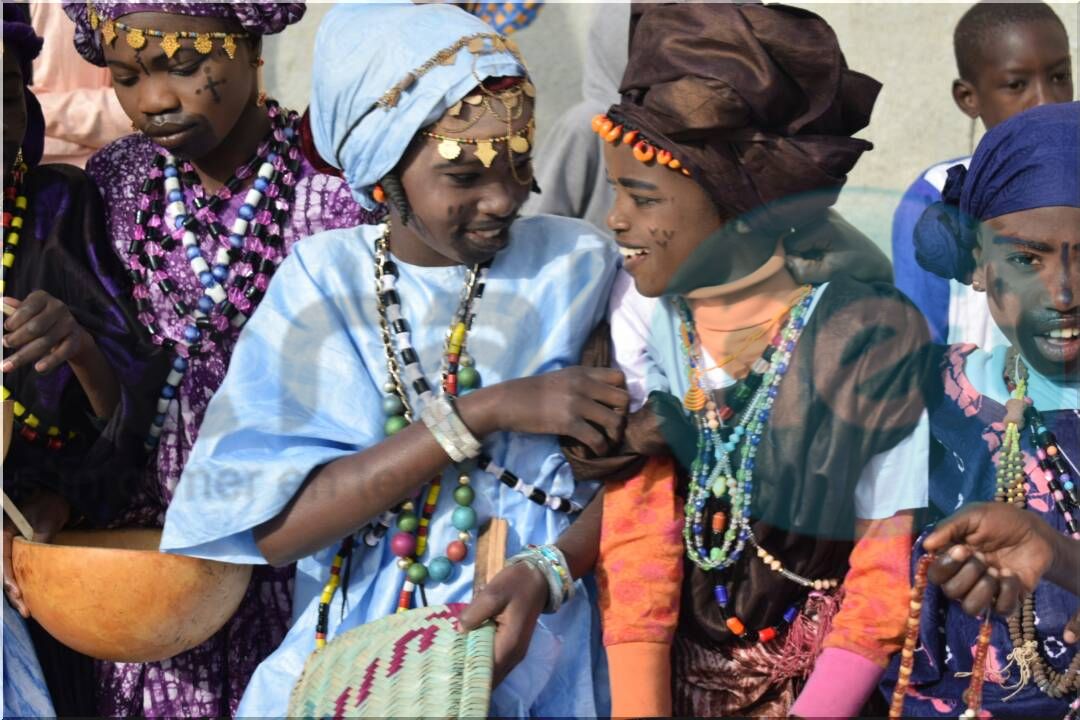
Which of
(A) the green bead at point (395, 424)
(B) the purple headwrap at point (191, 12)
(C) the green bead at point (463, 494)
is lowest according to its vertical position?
(C) the green bead at point (463, 494)

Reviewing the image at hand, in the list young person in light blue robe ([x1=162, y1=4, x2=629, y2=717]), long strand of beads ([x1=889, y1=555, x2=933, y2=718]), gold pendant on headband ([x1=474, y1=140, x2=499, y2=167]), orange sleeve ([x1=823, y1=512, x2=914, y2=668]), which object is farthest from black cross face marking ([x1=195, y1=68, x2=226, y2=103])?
long strand of beads ([x1=889, y1=555, x2=933, y2=718])

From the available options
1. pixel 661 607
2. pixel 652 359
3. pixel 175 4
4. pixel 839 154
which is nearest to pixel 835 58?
pixel 839 154

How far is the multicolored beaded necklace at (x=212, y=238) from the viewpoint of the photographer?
10.8 ft

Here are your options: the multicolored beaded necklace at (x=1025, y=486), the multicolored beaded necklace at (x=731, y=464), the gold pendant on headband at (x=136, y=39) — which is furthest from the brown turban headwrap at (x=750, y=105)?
the gold pendant on headband at (x=136, y=39)

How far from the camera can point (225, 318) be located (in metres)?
3.29

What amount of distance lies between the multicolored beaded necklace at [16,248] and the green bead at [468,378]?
1.00 meters

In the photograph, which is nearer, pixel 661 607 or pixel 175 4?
Answer: pixel 661 607

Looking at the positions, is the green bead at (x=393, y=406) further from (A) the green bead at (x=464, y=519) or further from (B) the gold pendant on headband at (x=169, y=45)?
(B) the gold pendant on headband at (x=169, y=45)

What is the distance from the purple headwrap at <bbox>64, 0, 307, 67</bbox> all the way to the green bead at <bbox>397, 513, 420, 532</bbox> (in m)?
1.16

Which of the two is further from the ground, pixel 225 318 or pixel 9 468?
pixel 225 318

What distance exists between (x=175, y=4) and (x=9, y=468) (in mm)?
1062

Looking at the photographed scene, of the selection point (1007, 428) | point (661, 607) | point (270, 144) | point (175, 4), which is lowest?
point (661, 607)

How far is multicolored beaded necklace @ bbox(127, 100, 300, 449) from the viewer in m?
3.31

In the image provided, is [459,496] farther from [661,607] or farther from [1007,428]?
[1007,428]
